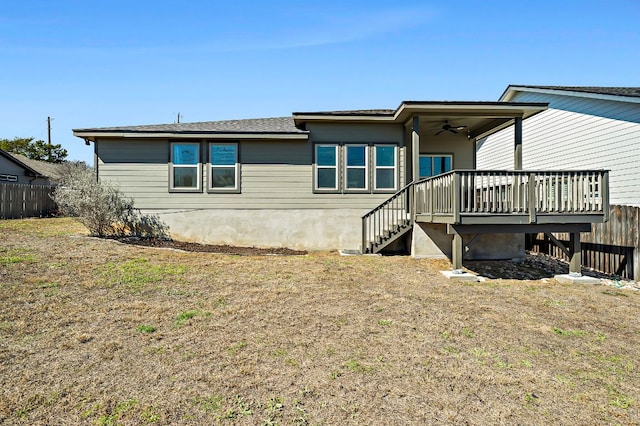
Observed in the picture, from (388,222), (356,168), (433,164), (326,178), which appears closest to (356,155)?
(356,168)

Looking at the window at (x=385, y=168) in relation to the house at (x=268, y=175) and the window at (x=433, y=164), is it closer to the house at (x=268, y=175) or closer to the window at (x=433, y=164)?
the house at (x=268, y=175)

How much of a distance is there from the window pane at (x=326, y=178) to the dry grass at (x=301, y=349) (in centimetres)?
493

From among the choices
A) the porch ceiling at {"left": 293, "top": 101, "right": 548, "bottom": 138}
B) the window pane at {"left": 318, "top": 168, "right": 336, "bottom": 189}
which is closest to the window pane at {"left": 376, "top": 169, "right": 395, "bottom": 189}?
the window pane at {"left": 318, "top": 168, "right": 336, "bottom": 189}

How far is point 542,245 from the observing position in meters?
12.5

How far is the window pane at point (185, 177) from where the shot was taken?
11.9 meters

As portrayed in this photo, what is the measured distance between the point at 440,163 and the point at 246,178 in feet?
23.0

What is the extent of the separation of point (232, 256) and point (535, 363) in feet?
24.1

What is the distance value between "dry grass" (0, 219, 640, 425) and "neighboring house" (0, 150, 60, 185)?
21.3 metres

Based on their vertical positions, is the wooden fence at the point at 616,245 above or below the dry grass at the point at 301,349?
above

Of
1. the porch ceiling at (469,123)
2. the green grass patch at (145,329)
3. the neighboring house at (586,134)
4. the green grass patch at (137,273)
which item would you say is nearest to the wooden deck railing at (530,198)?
the porch ceiling at (469,123)

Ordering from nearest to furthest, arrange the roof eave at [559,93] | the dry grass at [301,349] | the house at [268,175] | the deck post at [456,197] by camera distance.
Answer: the dry grass at [301,349]
the deck post at [456,197]
the roof eave at [559,93]
the house at [268,175]

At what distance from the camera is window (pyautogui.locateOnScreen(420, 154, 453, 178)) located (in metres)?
13.5

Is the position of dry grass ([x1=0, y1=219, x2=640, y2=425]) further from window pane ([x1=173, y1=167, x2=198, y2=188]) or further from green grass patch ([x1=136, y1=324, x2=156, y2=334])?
window pane ([x1=173, y1=167, x2=198, y2=188])

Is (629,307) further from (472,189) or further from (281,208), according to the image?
(281,208)
